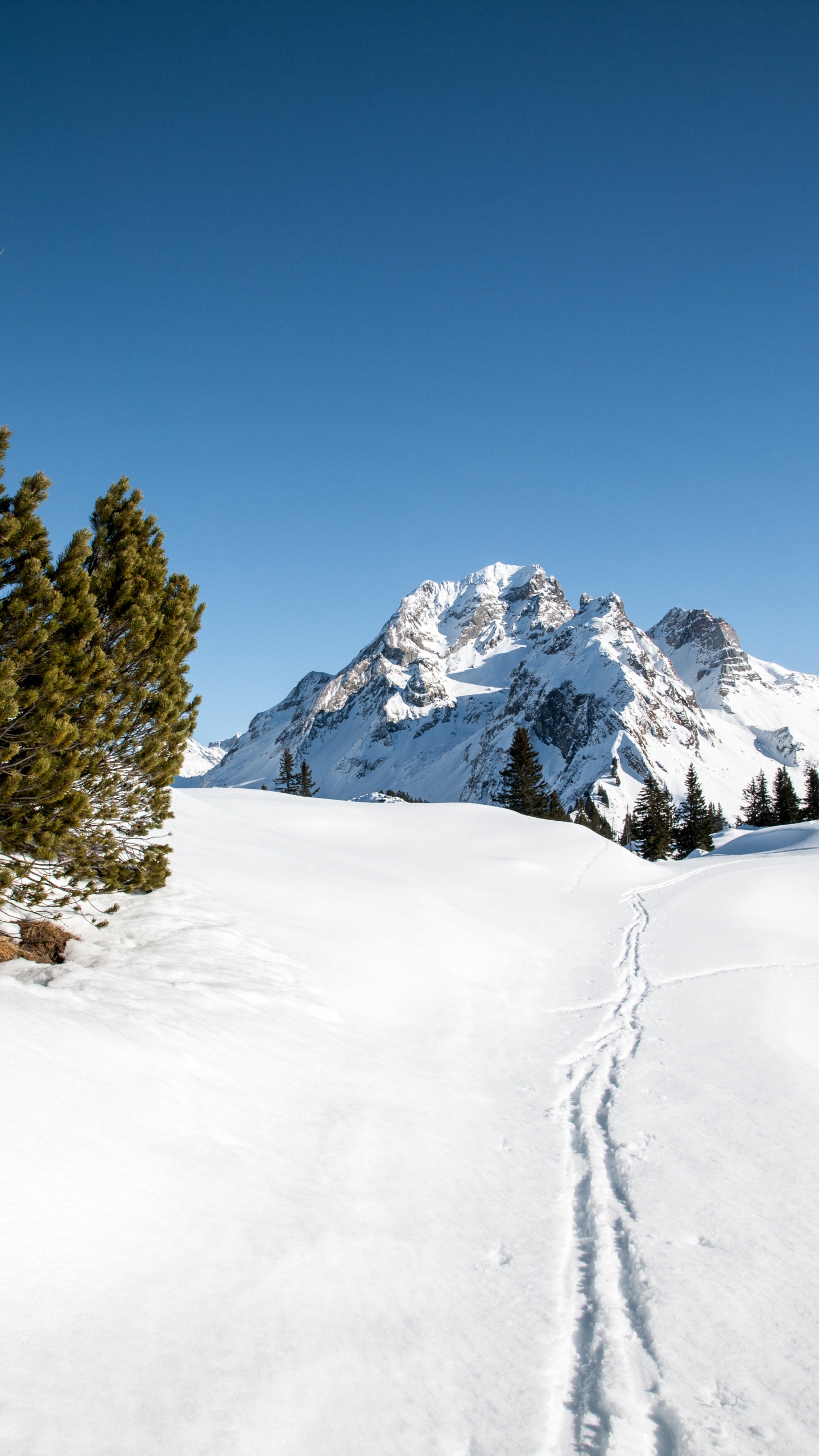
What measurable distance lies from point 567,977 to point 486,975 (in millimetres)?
1992

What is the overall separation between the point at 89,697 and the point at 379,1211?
5386 mm

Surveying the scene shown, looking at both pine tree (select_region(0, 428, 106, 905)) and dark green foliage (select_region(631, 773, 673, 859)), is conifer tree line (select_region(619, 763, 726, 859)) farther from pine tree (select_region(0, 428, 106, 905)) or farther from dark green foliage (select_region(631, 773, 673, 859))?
pine tree (select_region(0, 428, 106, 905))

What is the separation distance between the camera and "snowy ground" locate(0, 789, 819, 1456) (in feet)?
10.1

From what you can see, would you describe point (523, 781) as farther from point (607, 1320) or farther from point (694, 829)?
point (607, 1320)

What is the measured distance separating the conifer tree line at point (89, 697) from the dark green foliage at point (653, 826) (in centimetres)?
6391

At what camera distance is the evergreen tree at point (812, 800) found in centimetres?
7662

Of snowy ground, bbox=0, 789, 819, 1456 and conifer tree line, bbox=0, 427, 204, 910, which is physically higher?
conifer tree line, bbox=0, 427, 204, 910

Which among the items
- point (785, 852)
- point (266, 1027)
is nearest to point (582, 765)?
point (785, 852)

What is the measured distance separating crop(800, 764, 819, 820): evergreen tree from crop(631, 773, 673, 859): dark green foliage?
1859 cm

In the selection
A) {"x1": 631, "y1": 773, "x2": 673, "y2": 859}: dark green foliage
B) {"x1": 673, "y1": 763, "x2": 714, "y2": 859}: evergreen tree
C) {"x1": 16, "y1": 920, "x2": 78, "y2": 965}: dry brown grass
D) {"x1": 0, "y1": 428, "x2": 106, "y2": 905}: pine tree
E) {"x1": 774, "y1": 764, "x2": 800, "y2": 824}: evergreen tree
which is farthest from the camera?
{"x1": 774, "y1": 764, "x2": 800, "y2": 824}: evergreen tree

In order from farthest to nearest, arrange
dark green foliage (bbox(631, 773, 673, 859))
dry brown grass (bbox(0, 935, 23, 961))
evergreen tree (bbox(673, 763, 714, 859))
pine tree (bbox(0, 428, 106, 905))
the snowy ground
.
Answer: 1. evergreen tree (bbox(673, 763, 714, 859))
2. dark green foliage (bbox(631, 773, 673, 859))
3. dry brown grass (bbox(0, 935, 23, 961))
4. pine tree (bbox(0, 428, 106, 905))
5. the snowy ground

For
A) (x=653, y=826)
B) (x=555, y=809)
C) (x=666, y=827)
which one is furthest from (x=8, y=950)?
(x=555, y=809)

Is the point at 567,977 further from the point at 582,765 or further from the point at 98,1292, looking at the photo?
the point at 582,765

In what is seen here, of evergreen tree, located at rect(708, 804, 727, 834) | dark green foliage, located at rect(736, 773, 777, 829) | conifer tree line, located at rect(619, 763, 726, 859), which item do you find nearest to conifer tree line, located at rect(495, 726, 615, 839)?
conifer tree line, located at rect(619, 763, 726, 859)
